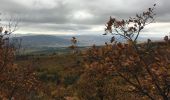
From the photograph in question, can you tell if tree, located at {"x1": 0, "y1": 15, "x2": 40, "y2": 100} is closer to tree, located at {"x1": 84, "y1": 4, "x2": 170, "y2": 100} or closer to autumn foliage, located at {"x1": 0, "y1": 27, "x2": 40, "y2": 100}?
autumn foliage, located at {"x1": 0, "y1": 27, "x2": 40, "y2": 100}

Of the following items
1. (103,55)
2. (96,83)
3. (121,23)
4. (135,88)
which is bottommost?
(96,83)

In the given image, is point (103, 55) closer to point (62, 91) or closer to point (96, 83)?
point (96, 83)

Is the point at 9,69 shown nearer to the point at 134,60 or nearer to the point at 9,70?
the point at 9,70

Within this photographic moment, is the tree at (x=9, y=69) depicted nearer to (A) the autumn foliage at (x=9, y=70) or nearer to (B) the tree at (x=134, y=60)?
(A) the autumn foliage at (x=9, y=70)

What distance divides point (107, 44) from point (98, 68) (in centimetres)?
118

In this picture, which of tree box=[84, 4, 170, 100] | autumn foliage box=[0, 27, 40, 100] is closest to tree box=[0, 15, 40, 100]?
autumn foliage box=[0, 27, 40, 100]

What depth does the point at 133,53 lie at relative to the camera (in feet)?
56.9

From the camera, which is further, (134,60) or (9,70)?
(9,70)

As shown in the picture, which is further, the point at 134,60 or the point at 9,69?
the point at 9,69

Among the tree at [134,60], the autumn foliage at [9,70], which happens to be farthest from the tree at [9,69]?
A: the tree at [134,60]

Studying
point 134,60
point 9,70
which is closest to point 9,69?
point 9,70

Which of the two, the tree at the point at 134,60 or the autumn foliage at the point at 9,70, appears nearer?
the tree at the point at 134,60

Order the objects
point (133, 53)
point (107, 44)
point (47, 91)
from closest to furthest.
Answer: point (107, 44), point (133, 53), point (47, 91)

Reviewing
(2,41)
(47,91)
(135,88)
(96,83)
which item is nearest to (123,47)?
(135,88)
